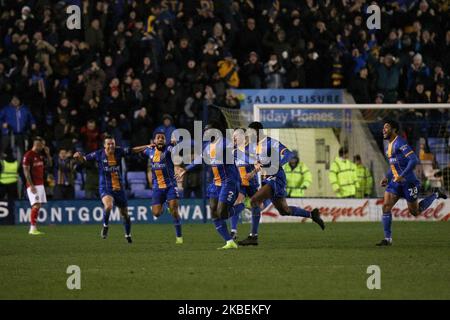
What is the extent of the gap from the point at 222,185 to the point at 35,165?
7.31 metres

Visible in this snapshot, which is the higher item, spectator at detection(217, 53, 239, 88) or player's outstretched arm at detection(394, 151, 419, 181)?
spectator at detection(217, 53, 239, 88)

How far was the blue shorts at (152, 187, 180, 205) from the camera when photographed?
19484 millimetres

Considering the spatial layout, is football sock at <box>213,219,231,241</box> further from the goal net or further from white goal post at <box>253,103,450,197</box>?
white goal post at <box>253,103,450,197</box>

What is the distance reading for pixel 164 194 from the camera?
19.6m

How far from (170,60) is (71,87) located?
2.66 m

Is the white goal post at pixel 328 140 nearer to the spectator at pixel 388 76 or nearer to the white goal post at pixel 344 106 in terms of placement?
the spectator at pixel 388 76

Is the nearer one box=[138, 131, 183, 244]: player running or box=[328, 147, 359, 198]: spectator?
box=[138, 131, 183, 244]: player running

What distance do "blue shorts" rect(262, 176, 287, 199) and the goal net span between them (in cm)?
838

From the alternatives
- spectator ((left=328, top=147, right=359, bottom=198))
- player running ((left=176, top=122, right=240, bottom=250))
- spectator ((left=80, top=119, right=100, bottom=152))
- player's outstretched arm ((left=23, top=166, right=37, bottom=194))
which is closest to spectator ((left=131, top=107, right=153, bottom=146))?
spectator ((left=80, top=119, right=100, bottom=152))

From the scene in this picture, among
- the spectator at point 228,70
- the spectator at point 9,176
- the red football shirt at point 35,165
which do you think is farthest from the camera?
the spectator at point 228,70

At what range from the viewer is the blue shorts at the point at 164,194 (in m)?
19.5
